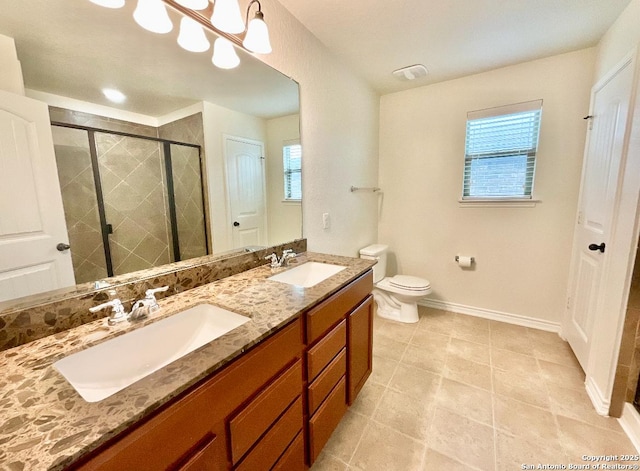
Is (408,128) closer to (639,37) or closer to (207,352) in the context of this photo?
(639,37)

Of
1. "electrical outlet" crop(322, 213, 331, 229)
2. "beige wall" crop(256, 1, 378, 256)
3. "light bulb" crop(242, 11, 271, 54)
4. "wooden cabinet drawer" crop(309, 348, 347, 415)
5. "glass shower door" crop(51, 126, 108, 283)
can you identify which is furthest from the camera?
"electrical outlet" crop(322, 213, 331, 229)

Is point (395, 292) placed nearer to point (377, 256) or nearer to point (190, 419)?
point (377, 256)

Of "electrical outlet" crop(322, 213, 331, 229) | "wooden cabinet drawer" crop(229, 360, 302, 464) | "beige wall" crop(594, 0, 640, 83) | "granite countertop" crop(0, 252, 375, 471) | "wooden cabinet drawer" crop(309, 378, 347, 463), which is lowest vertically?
"wooden cabinet drawer" crop(309, 378, 347, 463)

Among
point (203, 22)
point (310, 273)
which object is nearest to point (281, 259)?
point (310, 273)

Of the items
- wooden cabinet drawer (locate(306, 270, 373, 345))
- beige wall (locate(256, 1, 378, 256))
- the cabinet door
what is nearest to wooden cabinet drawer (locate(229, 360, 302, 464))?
wooden cabinet drawer (locate(306, 270, 373, 345))

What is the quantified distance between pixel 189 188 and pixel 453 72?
98.8 inches

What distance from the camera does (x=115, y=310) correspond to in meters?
0.91

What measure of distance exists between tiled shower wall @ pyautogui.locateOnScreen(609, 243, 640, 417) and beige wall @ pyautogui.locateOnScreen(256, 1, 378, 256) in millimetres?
1776

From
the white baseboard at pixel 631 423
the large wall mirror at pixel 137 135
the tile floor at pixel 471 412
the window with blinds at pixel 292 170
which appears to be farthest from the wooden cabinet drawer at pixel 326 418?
the white baseboard at pixel 631 423

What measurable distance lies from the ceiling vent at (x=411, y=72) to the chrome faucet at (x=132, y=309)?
2.55 metres

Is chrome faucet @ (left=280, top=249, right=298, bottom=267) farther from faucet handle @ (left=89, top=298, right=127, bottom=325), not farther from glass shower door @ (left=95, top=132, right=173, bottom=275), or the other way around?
faucet handle @ (left=89, top=298, right=127, bottom=325)

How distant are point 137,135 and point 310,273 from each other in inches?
44.1

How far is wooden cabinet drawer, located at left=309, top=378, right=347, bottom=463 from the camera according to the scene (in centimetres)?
113

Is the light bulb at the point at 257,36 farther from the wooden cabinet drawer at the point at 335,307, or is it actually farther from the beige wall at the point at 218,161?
the wooden cabinet drawer at the point at 335,307
